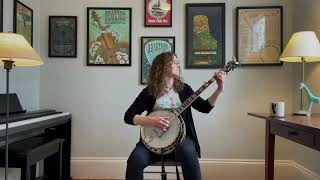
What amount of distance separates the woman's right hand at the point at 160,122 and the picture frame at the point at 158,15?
1.38 meters

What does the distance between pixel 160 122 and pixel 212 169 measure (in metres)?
1.36

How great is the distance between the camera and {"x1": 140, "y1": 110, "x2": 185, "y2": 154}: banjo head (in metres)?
2.09

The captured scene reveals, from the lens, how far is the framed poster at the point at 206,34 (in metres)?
3.20

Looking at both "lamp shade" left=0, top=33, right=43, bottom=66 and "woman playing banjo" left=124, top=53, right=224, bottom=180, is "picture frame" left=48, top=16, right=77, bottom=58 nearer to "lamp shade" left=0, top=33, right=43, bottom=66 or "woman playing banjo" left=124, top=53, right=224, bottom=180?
"woman playing banjo" left=124, top=53, right=224, bottom=180

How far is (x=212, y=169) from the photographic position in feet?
10.6

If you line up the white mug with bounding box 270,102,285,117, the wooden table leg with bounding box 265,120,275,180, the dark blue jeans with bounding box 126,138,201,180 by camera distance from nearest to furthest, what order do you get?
the dark blue jeans with bounding box 126,138,201,180 → the white mug with bounding box 270,102,285,117 → the wooden table leg with bounding box 265,120,275,180

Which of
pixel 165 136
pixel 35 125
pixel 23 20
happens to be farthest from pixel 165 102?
pixel 23 20

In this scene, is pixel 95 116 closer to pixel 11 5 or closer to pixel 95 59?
pixel 95 59

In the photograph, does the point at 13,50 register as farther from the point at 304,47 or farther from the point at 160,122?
the point at 304,47

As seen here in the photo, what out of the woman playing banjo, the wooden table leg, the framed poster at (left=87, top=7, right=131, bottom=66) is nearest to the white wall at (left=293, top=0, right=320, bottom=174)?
the wooden table leg

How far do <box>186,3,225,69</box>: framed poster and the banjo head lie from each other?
1191mm

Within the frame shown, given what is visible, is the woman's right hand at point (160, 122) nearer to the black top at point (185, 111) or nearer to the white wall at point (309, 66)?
the black top at point (185, 111)

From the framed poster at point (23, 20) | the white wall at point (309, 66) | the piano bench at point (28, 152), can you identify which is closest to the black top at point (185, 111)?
the piano bench at point (28, 152)

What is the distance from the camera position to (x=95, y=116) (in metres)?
3.27
